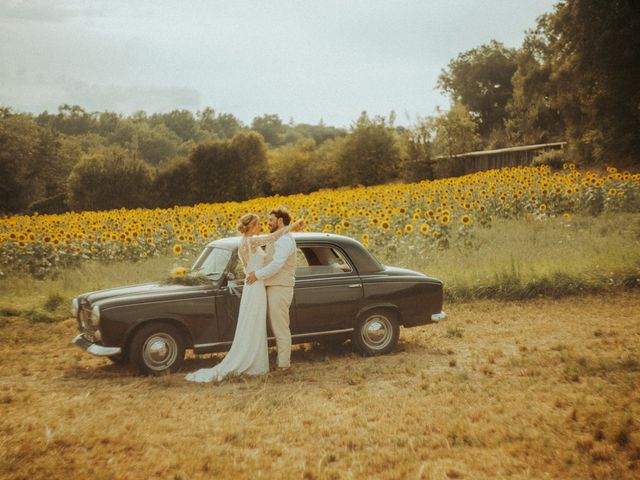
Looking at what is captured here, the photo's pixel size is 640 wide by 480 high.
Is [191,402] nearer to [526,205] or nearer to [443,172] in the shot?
[526,205]

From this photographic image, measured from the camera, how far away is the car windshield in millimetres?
7825

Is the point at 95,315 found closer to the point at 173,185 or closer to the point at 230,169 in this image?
the point at 173,185

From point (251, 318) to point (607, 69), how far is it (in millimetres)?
29220

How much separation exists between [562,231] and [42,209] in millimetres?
35699

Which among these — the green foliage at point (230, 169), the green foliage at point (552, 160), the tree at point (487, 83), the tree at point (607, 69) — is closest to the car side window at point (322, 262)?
the tree at point (607, 69)

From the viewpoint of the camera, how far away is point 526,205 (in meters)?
18.3

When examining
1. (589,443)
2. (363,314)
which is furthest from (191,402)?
(589,443)

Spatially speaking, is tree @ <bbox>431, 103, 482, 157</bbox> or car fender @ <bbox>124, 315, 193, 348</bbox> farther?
tree @ <bbox>431, 103, 482, 157</bbox>

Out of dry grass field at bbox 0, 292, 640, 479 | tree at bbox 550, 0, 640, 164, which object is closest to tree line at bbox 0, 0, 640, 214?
tree at bbox 550, 0, 640, 164

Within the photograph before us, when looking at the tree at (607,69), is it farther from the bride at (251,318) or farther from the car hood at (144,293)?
the car hood at (144,293)

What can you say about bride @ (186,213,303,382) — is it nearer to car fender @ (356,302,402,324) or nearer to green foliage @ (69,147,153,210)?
car fender @ (356,302,402,324)

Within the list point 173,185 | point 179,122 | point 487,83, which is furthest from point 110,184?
point 179,122

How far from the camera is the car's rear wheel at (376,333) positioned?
8234 mm

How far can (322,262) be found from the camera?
8367 mm
